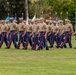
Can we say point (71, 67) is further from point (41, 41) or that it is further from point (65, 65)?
point (41, 41)

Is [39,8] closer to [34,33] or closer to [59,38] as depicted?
[59,38]

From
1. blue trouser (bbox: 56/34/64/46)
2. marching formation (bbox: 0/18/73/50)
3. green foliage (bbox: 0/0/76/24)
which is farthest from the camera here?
green foliage (bbox: 0/0/76/24)

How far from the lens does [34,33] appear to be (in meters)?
30.3

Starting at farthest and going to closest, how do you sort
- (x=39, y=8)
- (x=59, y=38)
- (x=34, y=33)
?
1. (x=39, y=8)
2. (x=59, y=38)
3. (x=34, y=33)

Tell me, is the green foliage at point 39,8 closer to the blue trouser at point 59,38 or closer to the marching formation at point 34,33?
the blue trouser at point 59,38

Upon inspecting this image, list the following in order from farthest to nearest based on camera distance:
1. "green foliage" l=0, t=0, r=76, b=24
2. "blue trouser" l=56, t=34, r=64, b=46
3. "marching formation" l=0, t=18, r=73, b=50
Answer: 1. "green foliage" l=0, t=0, r=76, b=24
2. "blue trouser" l=56, t=34, r=64, b=46
3. "marching formation" l=0, t=18, r=73, b=50

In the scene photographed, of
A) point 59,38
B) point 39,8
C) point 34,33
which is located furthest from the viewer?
point 39,8

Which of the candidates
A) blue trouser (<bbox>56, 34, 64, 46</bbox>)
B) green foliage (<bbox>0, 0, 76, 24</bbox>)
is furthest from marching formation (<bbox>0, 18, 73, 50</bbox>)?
green foliage (<bbox>0, 0, 76, 24</bbox>)

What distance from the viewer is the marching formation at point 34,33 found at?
2980 cm

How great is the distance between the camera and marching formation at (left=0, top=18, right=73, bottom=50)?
2980 centimetres

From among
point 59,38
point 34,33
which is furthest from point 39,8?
point 34,33

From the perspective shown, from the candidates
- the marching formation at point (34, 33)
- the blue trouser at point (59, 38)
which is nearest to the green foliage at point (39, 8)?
the blue trouser at point (59, 38)

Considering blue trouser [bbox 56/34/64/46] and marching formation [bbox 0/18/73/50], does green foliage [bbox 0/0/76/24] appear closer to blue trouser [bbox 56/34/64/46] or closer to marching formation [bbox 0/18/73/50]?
blue trouser [bbox 56/34/64/46]

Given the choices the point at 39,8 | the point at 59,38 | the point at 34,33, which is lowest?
the point at 59,38
